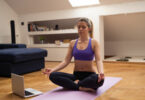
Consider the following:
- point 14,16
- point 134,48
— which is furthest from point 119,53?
point 14,16

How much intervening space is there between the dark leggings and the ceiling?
2.52 metres

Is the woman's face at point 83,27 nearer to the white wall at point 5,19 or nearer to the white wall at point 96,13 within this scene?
the white wall at point 96,13

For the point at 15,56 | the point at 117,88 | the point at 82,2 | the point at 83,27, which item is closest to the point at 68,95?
the point at 117,88

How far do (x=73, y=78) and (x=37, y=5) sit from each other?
327 cm

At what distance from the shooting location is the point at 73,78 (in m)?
2.27

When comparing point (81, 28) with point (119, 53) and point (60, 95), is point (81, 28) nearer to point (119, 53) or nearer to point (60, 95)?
point (60, 95)

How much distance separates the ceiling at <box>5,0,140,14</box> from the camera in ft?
15.5

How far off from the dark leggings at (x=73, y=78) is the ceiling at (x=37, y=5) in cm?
252

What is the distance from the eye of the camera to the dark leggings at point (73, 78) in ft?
6.73

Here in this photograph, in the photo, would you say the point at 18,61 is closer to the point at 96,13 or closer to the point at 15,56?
the point at 15,56

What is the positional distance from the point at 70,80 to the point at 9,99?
670 millimetres

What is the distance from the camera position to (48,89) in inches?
93.1

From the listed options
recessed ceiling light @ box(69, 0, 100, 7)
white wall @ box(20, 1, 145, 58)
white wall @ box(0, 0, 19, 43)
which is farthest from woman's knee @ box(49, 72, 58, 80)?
white wall @ box(0, 0, 19, 43)

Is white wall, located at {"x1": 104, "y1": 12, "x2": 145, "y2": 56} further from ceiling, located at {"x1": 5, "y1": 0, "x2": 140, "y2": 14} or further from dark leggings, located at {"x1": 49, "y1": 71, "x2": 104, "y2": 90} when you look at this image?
dark leggings, located at {"x1": 49, "y1": 71, "x2": 104, "y2": 90}
